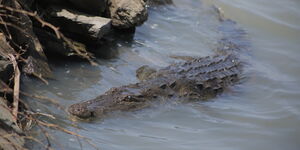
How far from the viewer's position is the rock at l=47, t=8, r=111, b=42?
20.1 ft

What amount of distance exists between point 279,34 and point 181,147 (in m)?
5.11

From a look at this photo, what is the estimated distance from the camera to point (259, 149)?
17.6ft

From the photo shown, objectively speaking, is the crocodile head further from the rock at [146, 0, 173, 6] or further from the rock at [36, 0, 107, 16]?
the rock at [146, 0, 173, 6]

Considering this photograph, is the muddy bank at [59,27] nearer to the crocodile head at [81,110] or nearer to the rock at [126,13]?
the rock at [126,13]

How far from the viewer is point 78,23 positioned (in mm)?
6145

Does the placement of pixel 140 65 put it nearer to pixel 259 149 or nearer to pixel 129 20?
pixel 129 20

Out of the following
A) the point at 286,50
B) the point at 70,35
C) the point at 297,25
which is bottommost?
the point at 70,35

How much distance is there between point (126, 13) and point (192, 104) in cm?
179

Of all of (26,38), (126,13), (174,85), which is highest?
(126,13)

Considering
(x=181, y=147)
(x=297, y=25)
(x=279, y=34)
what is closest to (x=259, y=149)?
(x=181, y=147)

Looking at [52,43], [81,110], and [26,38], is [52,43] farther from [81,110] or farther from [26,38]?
[81,110]

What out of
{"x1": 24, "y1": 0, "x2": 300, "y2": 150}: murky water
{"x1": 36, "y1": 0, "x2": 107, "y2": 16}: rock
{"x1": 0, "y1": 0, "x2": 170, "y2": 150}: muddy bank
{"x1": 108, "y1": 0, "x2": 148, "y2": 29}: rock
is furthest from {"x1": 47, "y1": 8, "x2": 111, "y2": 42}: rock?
{"x1": 108, "y1": 0, "x2": 148, "y2": 29}: rock

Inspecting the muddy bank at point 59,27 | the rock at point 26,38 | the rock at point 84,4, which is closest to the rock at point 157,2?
the muddy bank at point 59,27

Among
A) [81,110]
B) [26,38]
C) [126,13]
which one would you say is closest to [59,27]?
[26,38]
